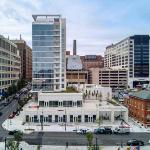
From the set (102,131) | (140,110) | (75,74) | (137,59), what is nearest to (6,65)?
(75,74)

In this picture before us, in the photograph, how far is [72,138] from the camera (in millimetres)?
51781

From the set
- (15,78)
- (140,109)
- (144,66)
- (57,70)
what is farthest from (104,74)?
(140,109)

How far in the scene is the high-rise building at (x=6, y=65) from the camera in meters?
101

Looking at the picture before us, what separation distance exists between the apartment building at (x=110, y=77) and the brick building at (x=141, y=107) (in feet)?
262

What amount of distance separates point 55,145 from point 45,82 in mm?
48070

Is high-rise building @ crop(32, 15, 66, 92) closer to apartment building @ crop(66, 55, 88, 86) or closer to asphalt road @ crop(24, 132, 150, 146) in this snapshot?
asphalt road @ crop(24, 132, 150, 146)

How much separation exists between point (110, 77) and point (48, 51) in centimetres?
6709

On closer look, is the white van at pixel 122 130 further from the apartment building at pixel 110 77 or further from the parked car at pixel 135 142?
the apartment building at pixel 110 77

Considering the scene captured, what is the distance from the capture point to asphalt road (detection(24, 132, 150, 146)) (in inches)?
1918

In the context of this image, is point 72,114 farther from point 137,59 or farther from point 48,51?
point 137,59

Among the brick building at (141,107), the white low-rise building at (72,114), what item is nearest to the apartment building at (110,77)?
the brick building at (141,107)

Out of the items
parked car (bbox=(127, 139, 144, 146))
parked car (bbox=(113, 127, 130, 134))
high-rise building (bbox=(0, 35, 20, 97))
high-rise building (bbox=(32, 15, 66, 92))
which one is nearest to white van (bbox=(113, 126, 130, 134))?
parked car (bbox=(113, 127, 130, 134))

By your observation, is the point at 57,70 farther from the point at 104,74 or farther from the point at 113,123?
the point at 104,74

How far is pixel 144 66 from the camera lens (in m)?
159
